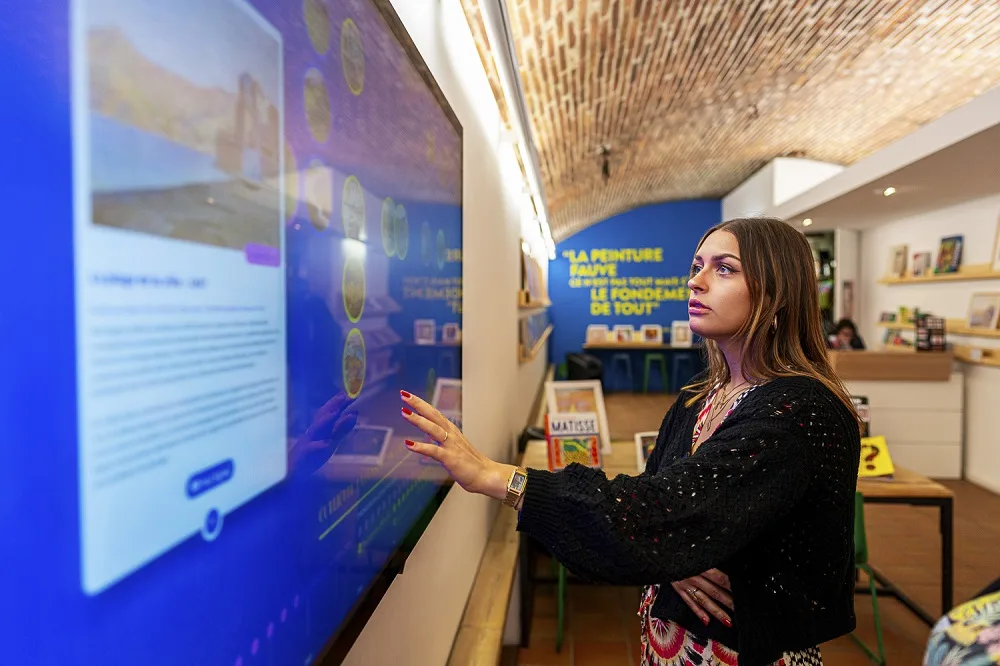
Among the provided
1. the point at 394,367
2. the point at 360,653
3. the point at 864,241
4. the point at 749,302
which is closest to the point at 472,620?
the point at 360,653

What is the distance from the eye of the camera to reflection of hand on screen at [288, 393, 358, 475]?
69 centimetres

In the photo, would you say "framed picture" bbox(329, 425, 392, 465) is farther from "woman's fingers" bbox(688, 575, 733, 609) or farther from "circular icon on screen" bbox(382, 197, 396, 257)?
"woman's fingers" bbox(688, 575, 733, 609)

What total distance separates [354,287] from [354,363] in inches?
4.6

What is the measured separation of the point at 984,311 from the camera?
5.79m

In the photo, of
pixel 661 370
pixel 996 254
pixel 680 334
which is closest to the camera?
pixel 996 254

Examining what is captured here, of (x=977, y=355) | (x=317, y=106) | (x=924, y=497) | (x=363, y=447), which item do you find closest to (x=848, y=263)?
(x=977, y=355)

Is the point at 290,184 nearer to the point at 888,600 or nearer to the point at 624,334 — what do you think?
the point at 888,600

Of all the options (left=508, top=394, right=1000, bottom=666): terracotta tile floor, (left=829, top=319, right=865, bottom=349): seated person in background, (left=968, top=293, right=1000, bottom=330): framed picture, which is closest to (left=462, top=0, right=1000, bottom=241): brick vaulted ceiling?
(left=968, top=293, right=1000, bottom=330): framed picture

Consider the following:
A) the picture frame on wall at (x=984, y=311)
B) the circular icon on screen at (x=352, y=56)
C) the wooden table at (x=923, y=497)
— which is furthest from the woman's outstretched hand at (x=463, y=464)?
the picture frame on wall at (x=984, y=311)

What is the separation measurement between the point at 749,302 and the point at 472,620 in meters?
1.50

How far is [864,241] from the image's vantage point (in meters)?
8.54

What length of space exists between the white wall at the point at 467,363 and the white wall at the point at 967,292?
505 cm

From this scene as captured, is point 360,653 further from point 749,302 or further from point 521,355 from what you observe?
point 521,355

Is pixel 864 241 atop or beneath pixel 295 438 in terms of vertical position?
→ atop
